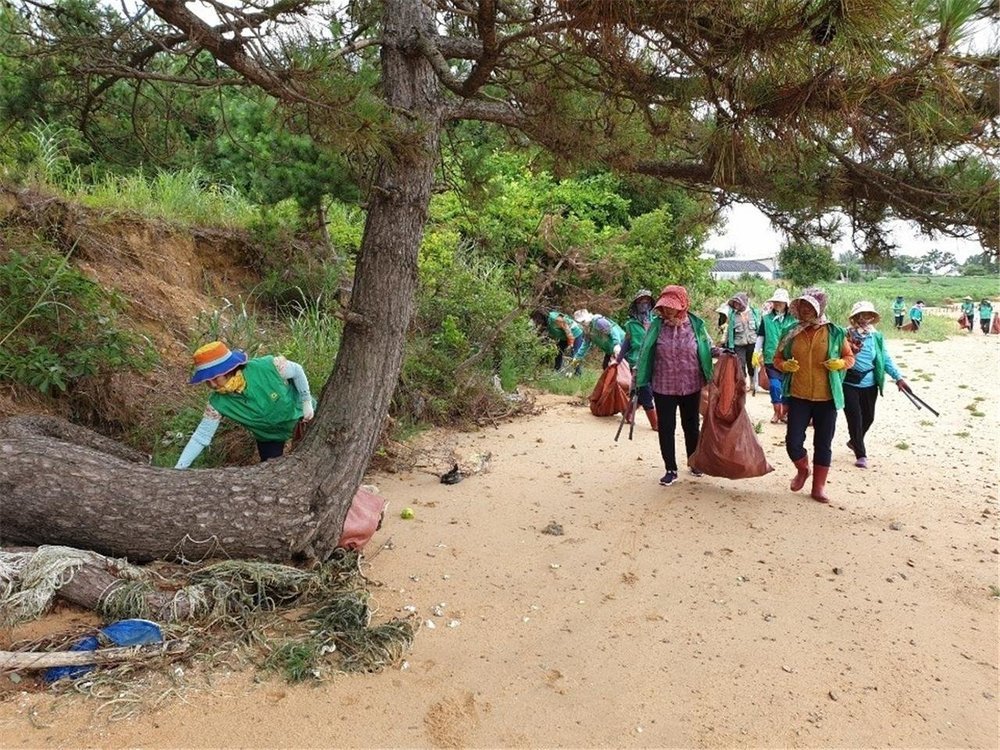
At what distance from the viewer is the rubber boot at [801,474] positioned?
5016 millimetres

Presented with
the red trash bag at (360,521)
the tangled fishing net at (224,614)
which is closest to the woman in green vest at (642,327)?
the red trash bag at (360,521)

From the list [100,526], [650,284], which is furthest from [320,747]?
[650,284]

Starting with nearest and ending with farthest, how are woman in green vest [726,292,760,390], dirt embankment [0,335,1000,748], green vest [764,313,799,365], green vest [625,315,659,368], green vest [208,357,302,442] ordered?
dirt embankment [0,335,1000,748] < green vest [208,357,302,442] < green vest [625,315,659,368] < green vest [764,313,799,365] < woman in green vest [726,292,760,390]

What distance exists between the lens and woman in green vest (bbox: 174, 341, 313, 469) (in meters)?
3.83

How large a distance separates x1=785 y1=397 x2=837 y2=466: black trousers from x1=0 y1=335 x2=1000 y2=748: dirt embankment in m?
0.39

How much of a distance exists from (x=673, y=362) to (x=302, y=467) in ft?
9.36

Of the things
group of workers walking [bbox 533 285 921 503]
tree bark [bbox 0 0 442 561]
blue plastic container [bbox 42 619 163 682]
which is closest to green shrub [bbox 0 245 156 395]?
tree bark [bbox 0 0 442 561]

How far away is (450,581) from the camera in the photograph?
370cm

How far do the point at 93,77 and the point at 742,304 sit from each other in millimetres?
6792

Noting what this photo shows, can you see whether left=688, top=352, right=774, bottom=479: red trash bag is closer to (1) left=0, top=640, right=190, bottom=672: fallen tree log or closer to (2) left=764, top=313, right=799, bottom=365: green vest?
(2) left=764, top=313, right=799, bottom=365: green vest

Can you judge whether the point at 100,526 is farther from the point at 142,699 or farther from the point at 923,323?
the point at 923,323

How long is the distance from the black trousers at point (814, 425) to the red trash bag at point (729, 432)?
26 cm

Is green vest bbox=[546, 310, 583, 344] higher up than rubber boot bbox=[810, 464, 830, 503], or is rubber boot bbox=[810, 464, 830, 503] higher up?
green vest bbox=[546, 310, 583, 344]

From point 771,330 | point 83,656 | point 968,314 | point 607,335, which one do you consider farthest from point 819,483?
point 968,314
